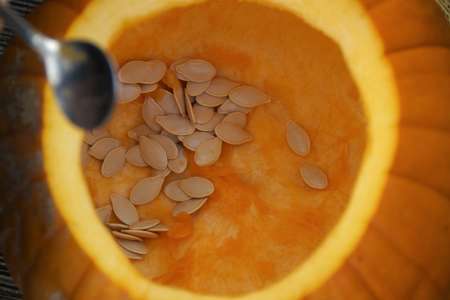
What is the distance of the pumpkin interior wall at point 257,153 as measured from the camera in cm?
96

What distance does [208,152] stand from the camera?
1.07 meters

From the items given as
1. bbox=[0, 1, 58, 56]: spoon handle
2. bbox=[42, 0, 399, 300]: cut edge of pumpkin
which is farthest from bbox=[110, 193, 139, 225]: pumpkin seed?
bbox=[0, 1, 58, 56]: spoon handle

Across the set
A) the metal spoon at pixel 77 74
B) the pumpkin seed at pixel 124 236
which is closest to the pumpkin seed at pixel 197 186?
the pumpkin seed at pixel 124 236

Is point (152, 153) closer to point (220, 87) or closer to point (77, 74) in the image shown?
point (220, 87)

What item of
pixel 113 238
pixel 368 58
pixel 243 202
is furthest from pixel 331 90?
pixel 113 238

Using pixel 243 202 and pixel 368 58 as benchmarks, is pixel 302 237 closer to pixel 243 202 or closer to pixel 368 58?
pixel 243 202

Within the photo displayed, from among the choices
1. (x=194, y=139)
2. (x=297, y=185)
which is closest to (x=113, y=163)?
(x=194, y=139)

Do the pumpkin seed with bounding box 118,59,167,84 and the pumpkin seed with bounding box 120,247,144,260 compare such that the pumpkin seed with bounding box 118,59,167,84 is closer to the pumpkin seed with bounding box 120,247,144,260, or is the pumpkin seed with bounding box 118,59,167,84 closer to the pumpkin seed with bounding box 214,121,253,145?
the pumpkin seed with bounding box 214,121,253,145

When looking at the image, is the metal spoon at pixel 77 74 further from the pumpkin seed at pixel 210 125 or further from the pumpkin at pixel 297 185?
the pumpkin seed at pixel 210 125

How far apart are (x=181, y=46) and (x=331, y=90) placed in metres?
0.21

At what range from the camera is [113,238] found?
908 mm

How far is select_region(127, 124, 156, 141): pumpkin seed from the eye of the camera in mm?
1060

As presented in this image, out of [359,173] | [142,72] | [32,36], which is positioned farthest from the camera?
[142,72]

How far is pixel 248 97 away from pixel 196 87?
0.07 metres
